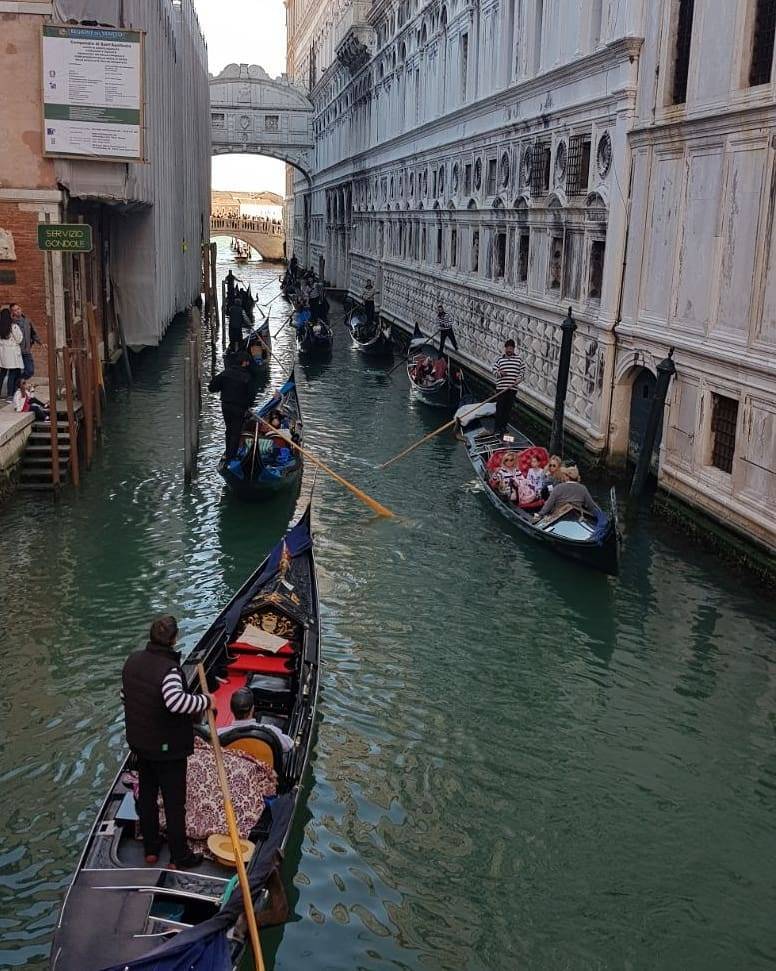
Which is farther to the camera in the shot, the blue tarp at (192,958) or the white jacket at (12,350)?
the white jacket at (12,350)

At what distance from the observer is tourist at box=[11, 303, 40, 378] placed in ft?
36.8

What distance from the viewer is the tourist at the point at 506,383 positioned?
12.8 meters

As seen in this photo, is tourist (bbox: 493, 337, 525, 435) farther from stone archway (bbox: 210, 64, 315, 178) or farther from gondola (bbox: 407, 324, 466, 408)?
stone archway (bbox: 210, 64, 315, 178)

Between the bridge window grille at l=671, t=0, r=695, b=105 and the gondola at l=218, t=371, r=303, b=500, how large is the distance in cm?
510

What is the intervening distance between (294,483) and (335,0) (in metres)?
28.8

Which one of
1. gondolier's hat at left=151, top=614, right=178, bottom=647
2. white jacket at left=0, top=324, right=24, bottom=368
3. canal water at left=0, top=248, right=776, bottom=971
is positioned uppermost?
white jacket at left=0, top=324, right=24, bottom=368

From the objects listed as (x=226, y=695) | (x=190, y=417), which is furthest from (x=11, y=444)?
(x=226, y=695)

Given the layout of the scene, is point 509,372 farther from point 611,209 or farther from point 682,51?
point 682,51

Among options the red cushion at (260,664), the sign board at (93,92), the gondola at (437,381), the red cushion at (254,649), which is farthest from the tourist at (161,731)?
the gondola at (437,381)

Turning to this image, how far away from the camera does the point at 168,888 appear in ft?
12.9

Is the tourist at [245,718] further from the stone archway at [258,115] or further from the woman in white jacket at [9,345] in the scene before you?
the stone archway at [258,115]

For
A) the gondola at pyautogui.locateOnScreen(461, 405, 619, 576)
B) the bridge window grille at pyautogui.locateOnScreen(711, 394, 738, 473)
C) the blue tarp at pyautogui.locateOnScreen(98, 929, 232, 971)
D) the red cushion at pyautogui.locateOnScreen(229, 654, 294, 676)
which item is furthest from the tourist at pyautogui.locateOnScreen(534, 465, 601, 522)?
the blue tarp at pyautogui.locateOnScreen(98, 929, 232, 971)

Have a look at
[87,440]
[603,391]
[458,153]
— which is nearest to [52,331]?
[87,440]

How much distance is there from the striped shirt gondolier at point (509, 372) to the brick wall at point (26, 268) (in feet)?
17.5
